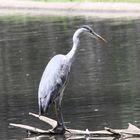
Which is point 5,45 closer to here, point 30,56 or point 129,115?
point 30,56

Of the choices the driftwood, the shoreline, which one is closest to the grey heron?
the driftwood

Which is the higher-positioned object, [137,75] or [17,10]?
[17,10]

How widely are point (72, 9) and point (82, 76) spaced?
24.0 metres

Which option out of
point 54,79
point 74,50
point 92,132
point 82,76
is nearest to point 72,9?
point 82,76

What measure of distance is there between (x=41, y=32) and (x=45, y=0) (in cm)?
1519

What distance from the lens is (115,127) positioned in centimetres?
1211

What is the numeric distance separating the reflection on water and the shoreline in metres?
4.93

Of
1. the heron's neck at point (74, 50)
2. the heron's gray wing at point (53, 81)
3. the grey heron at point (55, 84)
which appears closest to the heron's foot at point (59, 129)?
the grey heron at point (55, 84)

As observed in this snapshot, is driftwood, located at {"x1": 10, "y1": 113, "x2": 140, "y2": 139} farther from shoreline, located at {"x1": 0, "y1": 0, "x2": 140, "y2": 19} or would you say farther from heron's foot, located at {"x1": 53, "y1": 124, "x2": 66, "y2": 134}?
shoreline, located at {"x1": 0, "y1": 0, "x2": 140, "y2": 19}

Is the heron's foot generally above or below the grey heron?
below

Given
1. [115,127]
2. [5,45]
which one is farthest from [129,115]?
[5,45]

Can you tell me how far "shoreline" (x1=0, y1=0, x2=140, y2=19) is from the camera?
121 feet

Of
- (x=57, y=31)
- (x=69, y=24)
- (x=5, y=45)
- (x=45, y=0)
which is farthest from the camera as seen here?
(x=45, y=0)

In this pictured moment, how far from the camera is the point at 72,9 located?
137 ft
